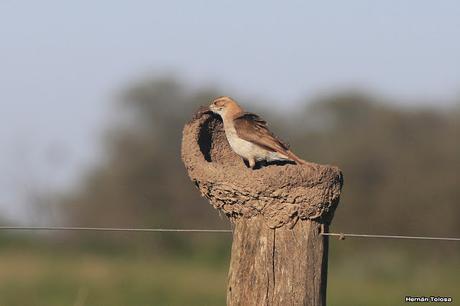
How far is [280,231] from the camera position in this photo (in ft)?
19.7

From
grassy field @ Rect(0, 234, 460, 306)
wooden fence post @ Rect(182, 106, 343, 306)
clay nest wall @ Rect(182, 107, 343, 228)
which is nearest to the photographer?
wooden fence post @ Rect(182, 106, 343, 306)

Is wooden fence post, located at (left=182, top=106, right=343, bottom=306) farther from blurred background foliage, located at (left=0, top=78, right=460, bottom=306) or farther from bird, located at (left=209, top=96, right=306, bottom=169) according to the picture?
blurred background foliage, located at (left=0, top=78, right=460, bottom=306)

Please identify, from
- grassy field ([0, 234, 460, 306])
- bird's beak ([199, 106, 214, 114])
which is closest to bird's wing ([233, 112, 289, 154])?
bird's beak ([199, 106, 214, 114])

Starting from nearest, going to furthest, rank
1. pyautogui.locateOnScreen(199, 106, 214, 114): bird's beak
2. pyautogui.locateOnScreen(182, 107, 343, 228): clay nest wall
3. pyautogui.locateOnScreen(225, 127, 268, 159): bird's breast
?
pyautogui.locateOnScreen(182, 107, 343, 228): clay nest wall < pyautogui.locateOnScreen(199, 106, 214, 114): bird's beak < pyautogui.locateOnScreen(225, 127, 268, 159): bird's breast

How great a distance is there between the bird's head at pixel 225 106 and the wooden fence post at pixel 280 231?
1.89m

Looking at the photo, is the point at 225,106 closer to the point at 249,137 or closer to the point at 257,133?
the point at 257,133

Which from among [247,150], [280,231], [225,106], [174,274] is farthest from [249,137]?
[174,274]

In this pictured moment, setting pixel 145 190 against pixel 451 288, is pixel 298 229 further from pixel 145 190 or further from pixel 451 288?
pixel 145 190

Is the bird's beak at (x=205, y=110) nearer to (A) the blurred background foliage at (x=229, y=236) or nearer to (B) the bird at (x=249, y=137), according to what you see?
(B) the bird at (x=249, y=137)

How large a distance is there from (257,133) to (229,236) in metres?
16.0

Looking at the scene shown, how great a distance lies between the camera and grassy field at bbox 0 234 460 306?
18859 millimetres

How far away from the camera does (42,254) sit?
78.6ft

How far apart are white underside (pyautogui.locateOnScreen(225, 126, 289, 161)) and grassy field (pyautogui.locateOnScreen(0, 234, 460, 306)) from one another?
7.88m

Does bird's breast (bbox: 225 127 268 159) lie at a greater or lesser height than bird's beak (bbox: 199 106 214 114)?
lesser
